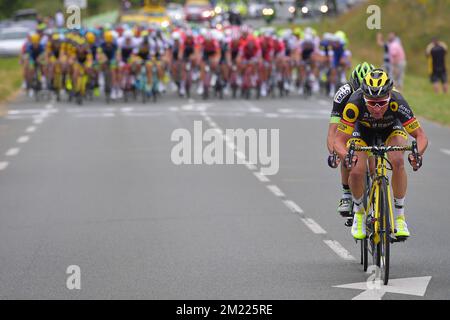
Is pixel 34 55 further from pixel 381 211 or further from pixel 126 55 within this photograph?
pixel 381 211

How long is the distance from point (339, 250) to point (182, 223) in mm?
2375

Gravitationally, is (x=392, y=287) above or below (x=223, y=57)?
above

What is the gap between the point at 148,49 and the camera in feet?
109

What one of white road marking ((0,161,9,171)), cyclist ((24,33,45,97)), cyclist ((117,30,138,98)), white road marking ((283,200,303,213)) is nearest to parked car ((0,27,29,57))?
cyclist ((24,33,45,97))

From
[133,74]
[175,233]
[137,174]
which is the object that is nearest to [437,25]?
[133,74]

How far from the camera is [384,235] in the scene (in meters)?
9.62

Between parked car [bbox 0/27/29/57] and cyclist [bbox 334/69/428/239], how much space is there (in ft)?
144

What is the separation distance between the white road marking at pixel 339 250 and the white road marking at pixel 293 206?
2394mm

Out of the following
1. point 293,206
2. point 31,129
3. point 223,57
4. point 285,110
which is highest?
point 293,206

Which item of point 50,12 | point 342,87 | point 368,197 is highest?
point 342,87

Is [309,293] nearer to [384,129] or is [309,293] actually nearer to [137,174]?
[384,129]

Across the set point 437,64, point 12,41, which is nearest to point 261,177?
point 437,64

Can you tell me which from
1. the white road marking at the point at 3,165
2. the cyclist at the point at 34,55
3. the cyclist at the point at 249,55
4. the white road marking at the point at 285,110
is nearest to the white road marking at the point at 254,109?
the white road marking at the point at 285,110
